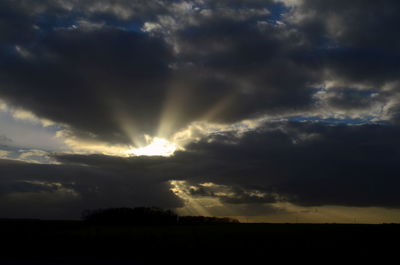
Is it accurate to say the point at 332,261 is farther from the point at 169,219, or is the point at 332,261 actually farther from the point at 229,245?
the point at 169,219

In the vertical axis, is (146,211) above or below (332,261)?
above

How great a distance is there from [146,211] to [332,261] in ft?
429

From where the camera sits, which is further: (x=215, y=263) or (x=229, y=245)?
(x=229, y=245)

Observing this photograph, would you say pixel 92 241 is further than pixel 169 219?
No

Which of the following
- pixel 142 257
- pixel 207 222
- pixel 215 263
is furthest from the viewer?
pixel 207 222

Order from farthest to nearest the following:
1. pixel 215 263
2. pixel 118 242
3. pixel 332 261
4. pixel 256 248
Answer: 1. pixel 118 242
2. pixel 256 248
3. pixel 215 263
4. pixel 332 261

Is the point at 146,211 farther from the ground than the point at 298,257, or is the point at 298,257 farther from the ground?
the point at 146,211

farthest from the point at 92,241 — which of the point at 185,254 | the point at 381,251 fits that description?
the point at 381,251

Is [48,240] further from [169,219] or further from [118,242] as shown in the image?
[169,219]

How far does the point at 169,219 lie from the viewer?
484ft

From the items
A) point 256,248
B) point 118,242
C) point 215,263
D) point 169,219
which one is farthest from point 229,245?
point 169,219

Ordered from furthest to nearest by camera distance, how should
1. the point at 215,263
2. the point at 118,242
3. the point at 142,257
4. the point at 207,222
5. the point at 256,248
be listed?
the point at 207,222 → the point at 118,242 → the point at 142,257 → the point at 256,248 → the point at 215,263

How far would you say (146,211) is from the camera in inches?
6171

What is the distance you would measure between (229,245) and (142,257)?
8.29 metres
